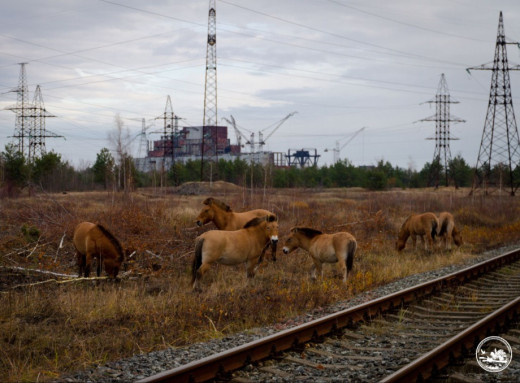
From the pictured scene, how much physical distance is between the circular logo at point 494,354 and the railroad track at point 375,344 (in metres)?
0.16

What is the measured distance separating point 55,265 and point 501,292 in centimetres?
1037

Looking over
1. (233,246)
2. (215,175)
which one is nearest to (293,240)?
(233,246)

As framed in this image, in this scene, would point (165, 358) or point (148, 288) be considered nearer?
Result: point (165, 358)

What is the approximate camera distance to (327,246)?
12.5 meters

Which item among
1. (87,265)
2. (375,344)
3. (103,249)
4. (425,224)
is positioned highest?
(425,224)

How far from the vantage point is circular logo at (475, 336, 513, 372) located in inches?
253

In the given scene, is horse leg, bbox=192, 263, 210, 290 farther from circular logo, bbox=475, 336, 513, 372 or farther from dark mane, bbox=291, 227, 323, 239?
circular logo, bbox=475, 336, 513, 372

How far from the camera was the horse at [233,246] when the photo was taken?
11.2 meters

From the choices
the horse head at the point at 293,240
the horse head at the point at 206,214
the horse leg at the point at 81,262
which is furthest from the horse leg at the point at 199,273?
the horse head at the point at 206,214

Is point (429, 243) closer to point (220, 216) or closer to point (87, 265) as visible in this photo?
point (220, 216)

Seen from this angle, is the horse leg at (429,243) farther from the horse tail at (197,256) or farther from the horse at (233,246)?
the horse tail at (197,256)

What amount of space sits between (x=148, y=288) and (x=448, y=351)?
6.53 meters

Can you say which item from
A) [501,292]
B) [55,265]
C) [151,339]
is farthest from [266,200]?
[151,339]

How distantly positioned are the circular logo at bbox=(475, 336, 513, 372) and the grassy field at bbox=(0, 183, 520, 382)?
10.5 ft
